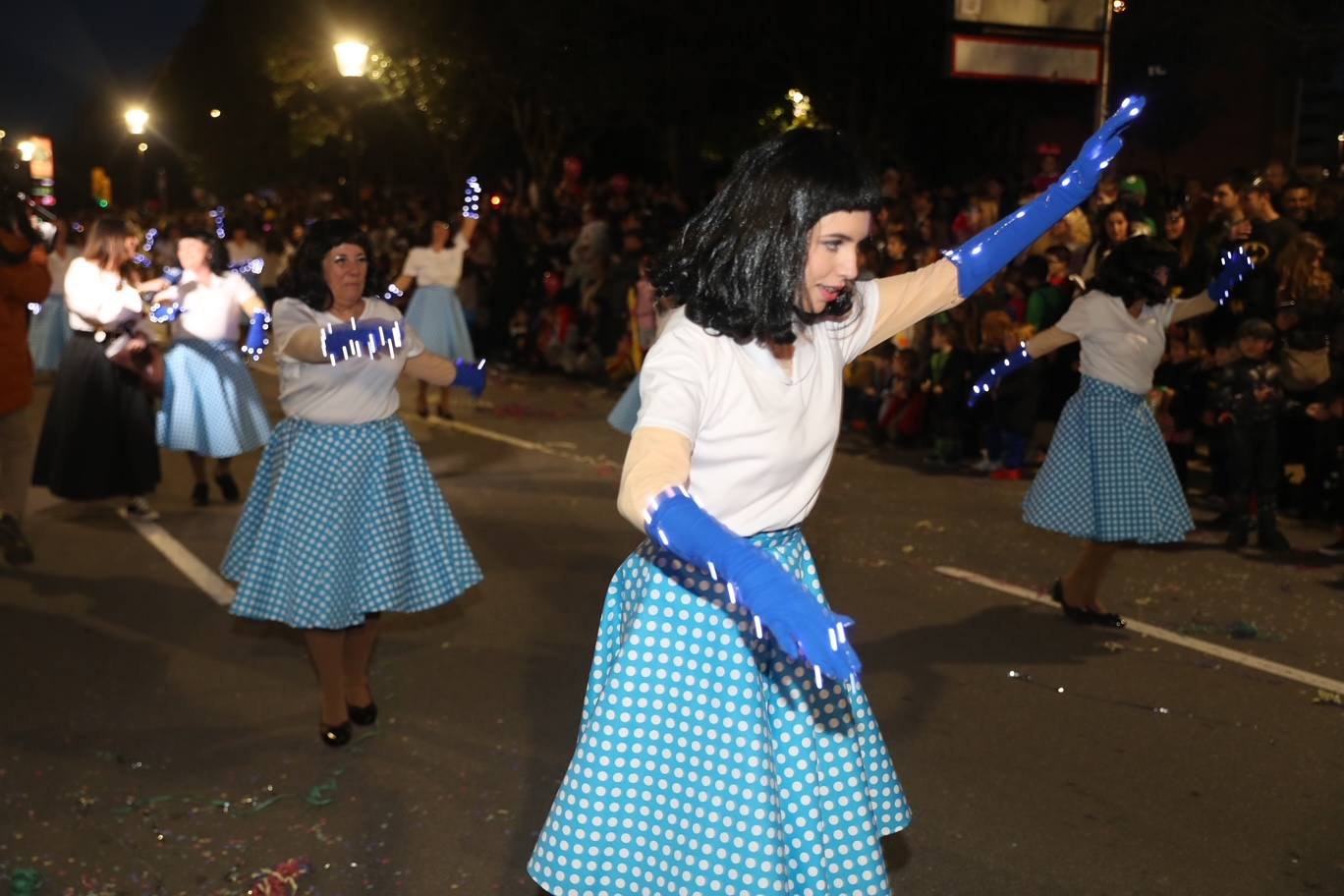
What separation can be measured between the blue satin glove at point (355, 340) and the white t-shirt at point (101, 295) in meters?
4.67

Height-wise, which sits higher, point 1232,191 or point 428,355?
point 1232,191

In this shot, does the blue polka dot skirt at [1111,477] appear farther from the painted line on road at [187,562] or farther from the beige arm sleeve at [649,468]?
the beige arm sleeve at [649,468]

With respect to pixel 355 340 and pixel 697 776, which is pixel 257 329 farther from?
pixel 697 776

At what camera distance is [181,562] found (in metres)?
8.50

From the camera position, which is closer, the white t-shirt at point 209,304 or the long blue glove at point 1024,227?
the long blue glove at point 1024,227

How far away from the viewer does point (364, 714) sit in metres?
5.80

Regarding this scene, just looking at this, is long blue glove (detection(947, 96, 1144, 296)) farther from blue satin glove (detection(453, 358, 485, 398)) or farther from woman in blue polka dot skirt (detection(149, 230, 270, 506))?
woman in blue polka dot skirt (detection(149, 230, 270, 506))

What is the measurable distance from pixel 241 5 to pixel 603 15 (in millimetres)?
34852

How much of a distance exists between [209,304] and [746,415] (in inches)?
295

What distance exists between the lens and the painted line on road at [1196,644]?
6.36 metres

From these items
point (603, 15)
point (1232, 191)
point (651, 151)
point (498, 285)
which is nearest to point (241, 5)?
point (651, 151)

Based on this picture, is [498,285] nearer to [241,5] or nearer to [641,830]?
[641,830]

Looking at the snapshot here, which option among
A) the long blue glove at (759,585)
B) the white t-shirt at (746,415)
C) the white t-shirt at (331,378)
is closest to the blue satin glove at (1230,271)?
the white t-shirt at (331,378)

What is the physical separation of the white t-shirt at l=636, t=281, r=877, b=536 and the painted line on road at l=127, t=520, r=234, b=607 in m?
4.81
